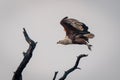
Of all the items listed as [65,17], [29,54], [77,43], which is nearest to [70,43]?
[77,43]

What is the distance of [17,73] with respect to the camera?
5.48 metres

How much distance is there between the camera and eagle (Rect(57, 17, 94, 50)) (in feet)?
22.5

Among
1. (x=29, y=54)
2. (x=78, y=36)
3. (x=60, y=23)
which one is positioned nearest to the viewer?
(x=29, y=54)

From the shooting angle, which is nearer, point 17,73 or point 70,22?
point 17,73

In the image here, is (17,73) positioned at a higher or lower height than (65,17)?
lower

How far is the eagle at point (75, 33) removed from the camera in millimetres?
6859

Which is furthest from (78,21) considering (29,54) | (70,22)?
(29,54)

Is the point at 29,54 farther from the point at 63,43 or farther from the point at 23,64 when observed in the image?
the point at 63,43

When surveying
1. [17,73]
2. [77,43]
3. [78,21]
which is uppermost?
[78,21]

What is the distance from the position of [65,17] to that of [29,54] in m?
2.02

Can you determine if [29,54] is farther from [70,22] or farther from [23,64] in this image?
[70,22]

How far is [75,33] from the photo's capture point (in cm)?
688

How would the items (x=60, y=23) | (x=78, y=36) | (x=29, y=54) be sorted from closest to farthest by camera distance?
(x=29, y=54), (x=78, y=36), (x=60, y=23)

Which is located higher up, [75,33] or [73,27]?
[73,27]
